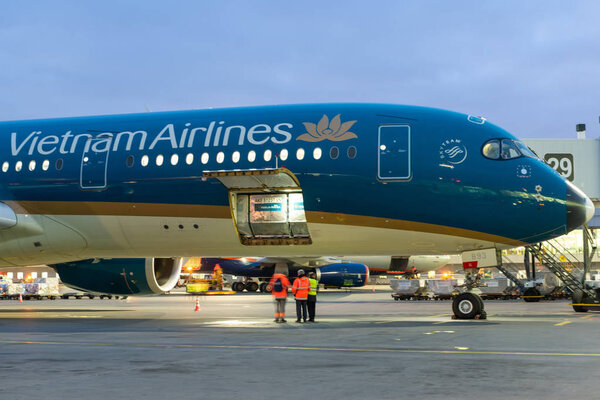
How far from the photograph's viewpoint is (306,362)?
10.0 meters

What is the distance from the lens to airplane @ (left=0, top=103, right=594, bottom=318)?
651 inches

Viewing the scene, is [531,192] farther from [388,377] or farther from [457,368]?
[388,377]

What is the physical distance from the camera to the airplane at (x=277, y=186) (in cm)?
1653

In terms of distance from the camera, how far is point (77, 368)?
945 cm

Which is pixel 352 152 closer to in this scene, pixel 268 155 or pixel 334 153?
pixel 334 153

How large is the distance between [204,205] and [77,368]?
857 centimetres

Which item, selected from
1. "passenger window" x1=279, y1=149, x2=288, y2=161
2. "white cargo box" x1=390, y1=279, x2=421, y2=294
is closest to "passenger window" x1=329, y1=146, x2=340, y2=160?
"passenger window" x1=279, y1=149, x2=288, y2=161

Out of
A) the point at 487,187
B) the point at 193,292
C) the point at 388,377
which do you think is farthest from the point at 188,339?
the point at 193,292

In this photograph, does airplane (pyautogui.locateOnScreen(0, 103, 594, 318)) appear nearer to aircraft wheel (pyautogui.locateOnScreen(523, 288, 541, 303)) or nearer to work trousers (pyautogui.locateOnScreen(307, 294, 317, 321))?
work trousers (pyautogui.locateOnScreen(307, 294, 317, 321))

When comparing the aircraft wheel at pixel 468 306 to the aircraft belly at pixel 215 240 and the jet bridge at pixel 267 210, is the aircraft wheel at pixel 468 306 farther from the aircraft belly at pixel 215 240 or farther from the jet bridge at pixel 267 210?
the jet bridge at pixel 267 210

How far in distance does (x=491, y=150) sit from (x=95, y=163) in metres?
10.1

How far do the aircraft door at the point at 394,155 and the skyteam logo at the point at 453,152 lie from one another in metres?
0.82

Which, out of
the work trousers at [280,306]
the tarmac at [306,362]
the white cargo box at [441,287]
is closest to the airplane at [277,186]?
the work trousers at [280,306]

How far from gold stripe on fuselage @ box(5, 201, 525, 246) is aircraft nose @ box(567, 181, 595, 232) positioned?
1247mm
